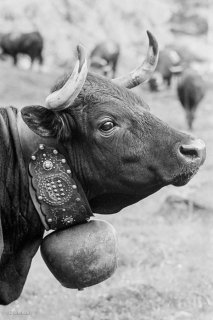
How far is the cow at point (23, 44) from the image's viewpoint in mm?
29188

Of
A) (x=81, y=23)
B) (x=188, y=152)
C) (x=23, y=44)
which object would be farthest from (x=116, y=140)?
(x=81, y=23)

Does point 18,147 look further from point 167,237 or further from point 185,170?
point 167,237

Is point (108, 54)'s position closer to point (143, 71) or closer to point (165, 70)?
point (165, 70)

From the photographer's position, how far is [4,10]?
3228cm

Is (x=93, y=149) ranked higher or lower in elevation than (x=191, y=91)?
higher

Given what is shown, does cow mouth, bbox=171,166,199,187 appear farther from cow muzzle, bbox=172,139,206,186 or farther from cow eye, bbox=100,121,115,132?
cow eye, bbox=100,121,115,132

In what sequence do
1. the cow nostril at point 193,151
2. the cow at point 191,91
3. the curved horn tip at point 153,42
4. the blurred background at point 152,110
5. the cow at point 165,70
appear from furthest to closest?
1. the cow at point 165,70
2. the cow at point 191,91
3. the blurred background at point 152,110
4. the curved horn tip at point 153,42
5. the cow nostril at point 193,151

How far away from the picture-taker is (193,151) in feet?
10.6

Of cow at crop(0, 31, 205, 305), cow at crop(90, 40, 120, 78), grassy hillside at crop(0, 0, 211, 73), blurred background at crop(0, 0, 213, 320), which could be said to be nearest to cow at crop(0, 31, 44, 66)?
blurred background at crop(0, 0, 213, 320)

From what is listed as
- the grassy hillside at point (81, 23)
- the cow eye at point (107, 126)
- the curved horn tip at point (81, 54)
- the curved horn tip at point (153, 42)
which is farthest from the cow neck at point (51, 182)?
the grassy hillside at point (81, 23)

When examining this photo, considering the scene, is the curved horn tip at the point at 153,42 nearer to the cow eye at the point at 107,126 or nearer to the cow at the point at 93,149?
the cow at the point at 93,149

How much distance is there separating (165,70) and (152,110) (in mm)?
9687

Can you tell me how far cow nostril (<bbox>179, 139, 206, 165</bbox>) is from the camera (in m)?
3.23

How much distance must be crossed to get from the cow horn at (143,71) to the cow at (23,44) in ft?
85.1
